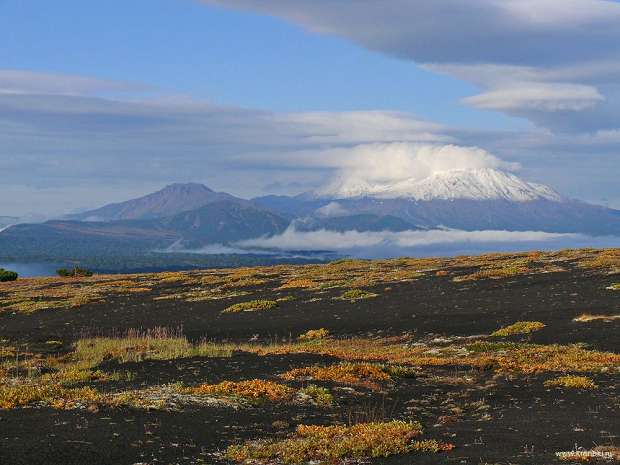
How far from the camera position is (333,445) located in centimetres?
1711

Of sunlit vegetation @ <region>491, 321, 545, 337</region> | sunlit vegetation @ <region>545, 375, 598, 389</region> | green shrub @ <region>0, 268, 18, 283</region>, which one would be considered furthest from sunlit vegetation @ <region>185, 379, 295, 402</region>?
green shrub @ <region>0, 268, 18, 283</region>

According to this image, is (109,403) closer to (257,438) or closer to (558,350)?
(257,438)

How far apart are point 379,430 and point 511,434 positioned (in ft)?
11.6

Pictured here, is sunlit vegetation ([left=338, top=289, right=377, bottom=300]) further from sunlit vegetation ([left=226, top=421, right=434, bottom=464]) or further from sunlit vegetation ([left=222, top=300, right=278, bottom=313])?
sunlit vegetation ([left=226, top=421, right=434, bottom=464])

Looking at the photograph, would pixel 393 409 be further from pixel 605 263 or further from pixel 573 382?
pixel 605 263

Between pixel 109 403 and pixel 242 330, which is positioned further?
pixel 242 330

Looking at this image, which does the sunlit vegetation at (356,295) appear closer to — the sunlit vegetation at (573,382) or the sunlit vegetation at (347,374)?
the sunlit vegetation at (347,374)

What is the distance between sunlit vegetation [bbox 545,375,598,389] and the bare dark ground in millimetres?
481

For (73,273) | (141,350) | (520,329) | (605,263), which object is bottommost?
(73,273)

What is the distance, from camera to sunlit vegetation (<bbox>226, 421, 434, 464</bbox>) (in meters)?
16.5

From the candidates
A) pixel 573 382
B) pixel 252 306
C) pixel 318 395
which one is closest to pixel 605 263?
pixel 252 306

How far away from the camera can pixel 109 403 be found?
20781 mm

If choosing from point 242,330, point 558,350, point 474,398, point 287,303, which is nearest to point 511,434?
point 474,398

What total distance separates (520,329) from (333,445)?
23.9 metres
